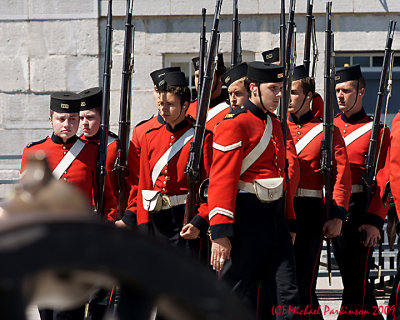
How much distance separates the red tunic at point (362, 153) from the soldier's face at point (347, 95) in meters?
0.08

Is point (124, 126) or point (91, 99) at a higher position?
point (91, 99)

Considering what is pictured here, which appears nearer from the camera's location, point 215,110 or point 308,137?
point 308,137

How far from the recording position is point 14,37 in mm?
9578

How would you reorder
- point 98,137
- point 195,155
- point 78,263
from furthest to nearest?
1. point 98,137
2. point 195,155
3. point 78,263

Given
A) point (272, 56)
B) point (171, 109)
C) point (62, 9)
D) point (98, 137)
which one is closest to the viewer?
point (171, 109)

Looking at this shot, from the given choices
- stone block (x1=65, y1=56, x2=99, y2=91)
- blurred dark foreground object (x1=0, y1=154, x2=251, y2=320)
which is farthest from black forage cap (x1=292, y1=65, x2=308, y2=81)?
blurred dark foreground object (x1=0, y1=154, x2=251, y2=320)

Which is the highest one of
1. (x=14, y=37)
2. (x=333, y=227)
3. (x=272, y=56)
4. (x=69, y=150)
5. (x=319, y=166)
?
(x=14, y=37)

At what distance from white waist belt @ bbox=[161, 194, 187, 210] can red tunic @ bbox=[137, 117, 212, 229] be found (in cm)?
3

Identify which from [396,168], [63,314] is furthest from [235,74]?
[63,314]

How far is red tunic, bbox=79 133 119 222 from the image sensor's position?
523cm

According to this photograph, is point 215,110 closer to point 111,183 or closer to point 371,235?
point 111,183

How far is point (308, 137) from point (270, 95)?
108cm

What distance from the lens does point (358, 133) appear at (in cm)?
586

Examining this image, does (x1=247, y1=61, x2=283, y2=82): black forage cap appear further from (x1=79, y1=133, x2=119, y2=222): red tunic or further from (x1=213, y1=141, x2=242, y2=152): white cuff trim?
(x1=79, y1=133, x2=119, y2=222): red tunic
